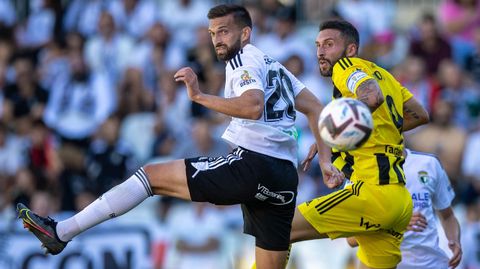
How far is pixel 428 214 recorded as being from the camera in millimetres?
10430

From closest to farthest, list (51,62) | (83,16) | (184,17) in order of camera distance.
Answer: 1. (51,62)
2. (184,17)
3. (83,16)

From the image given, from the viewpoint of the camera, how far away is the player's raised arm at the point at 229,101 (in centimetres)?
873

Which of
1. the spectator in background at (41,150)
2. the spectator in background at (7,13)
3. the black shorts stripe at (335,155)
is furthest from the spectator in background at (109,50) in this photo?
the black shorts stripe at (335,155)

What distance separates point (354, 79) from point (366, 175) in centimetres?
96

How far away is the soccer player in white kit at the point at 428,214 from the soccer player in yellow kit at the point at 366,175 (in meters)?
0.88

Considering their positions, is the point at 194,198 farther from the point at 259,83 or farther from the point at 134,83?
the point at 134,83

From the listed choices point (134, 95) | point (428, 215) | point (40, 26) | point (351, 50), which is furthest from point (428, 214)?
point (40, 26)

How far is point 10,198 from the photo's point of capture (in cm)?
1605

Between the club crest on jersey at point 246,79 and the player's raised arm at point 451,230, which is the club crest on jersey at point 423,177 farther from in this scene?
the club crest on jersey at point 246,79

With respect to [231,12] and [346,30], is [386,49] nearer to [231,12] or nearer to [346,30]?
[346,30]

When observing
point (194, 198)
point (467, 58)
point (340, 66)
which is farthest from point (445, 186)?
point (467, 58)

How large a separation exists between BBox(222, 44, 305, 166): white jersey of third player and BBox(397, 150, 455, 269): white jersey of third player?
65.0 inches

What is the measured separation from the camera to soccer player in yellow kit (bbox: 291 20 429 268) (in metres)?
9.37

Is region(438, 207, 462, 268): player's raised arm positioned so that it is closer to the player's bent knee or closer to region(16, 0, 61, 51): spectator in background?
the player's bent knee
